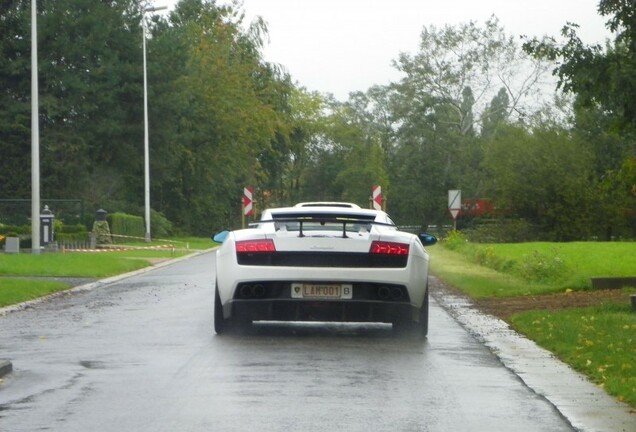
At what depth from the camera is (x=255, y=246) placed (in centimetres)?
1455

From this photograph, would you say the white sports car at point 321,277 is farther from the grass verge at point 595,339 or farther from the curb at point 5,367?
the curb at point 5,367

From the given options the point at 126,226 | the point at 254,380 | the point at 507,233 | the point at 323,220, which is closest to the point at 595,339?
the point at 323,220

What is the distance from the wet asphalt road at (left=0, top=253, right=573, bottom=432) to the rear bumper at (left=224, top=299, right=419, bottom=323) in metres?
0.24

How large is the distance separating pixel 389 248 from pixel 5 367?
4.50 m

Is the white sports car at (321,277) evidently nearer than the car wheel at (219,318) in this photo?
Yes

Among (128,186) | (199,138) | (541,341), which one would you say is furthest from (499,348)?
(199,138)

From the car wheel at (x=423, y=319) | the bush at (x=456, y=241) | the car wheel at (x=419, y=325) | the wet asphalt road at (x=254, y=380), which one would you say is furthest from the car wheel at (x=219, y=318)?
the bush at (x=456, y=241)

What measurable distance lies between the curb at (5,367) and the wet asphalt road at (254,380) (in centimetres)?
6

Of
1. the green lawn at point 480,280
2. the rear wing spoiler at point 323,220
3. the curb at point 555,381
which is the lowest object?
the green lawn at point 480,280

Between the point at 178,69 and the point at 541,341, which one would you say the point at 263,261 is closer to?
the point at 541,341

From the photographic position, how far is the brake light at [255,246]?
14500 mm

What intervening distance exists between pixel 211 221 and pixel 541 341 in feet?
243

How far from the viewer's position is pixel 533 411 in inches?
376

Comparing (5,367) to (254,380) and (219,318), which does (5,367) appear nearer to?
(254,380)
